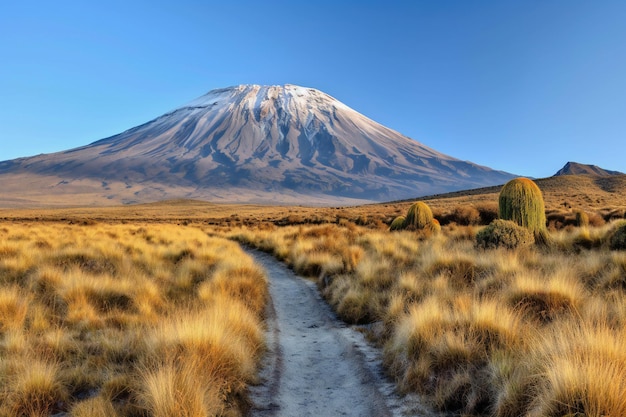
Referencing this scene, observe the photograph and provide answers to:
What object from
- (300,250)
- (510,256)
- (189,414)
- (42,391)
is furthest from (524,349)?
(300,250)

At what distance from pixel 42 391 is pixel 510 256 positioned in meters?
8.80

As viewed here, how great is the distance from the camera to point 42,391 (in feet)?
12.0

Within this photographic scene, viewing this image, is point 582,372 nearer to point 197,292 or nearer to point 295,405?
point 295,405

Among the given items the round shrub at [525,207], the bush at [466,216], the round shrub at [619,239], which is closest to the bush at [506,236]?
the round shrub at [525,207]

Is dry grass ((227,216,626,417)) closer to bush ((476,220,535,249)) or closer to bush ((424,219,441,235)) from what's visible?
bush ((476,220,535,249))

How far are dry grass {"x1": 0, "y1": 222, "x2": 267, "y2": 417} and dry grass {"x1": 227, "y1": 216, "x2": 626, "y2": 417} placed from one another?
200 cm

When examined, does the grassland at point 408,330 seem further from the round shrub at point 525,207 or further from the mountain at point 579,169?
the mountain at point 579,169

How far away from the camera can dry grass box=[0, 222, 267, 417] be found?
3.49m

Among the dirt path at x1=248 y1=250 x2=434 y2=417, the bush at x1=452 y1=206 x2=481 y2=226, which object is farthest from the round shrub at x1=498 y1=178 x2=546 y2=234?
the bush at x1=452 y1=206 x2=481 y2=226

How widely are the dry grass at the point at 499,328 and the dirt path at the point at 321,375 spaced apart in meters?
0.29

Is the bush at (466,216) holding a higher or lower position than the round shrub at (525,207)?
lower

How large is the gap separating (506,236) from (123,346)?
10404 mm

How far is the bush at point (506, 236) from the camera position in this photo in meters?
11.4

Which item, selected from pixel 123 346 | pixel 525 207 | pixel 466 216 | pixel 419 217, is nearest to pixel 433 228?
pixel 419 217
